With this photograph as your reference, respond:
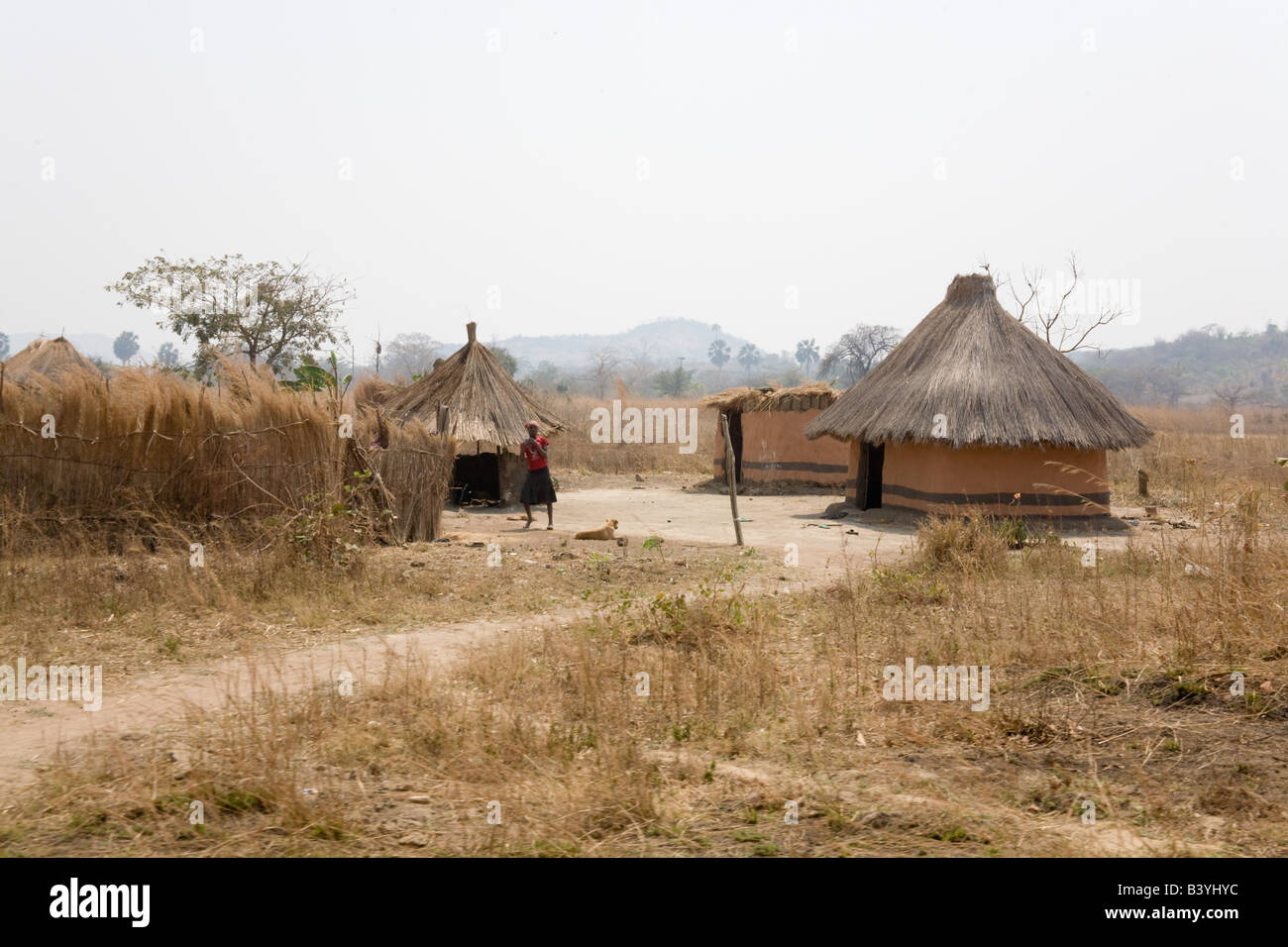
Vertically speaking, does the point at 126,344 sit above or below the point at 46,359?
above

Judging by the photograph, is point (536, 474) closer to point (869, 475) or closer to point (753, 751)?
point (869, 475)

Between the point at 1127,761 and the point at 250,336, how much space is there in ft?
79.9

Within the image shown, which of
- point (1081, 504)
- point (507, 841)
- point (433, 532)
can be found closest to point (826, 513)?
point (1081, 504)

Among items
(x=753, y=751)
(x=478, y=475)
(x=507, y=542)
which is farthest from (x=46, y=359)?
(x=753, y=751)

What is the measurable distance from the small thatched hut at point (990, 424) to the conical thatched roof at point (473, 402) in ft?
17.1

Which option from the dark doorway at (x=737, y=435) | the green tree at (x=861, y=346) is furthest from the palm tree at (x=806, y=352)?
the dark doorway at (x=737, y=435)

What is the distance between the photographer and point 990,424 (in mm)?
13922

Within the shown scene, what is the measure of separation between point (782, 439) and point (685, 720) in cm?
1711

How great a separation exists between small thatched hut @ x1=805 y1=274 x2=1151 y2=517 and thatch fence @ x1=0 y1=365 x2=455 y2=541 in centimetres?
817

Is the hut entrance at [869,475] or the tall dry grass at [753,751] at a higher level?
the hut entrance at [869,475]

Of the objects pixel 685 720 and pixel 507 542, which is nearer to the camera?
pixel 685 720

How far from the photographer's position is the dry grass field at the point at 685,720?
11.4 ft

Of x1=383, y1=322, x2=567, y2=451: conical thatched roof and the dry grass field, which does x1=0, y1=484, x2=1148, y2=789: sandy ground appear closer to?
the dry grass field

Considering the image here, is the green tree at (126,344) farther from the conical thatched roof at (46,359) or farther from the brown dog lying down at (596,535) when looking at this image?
the brown dog lying down at (596,535)
